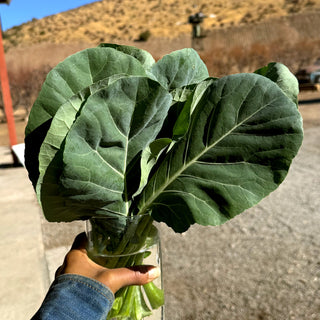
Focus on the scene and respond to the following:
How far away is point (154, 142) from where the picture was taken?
0.82m

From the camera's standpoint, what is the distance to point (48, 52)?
3112cm

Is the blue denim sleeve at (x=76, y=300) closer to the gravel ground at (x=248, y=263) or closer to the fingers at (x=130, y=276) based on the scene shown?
the fingers at (x=130, y=276)

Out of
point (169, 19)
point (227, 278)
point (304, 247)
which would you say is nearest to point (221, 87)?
→ point (227, 278)

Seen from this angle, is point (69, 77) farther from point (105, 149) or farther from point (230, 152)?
point (230, 152)

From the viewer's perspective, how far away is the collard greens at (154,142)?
0.79 m

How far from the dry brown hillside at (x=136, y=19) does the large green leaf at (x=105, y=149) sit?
3994cm

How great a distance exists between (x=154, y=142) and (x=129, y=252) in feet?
1.01

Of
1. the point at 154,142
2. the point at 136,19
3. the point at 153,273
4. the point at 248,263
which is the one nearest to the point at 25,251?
the point at 248,263

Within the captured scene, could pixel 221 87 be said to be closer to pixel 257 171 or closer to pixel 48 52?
pixel 257 171

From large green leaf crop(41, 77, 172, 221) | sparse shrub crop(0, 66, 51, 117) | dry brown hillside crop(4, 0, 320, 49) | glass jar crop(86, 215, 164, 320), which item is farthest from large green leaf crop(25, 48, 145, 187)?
dry brown hillside crop(4, 0, 320, 49)

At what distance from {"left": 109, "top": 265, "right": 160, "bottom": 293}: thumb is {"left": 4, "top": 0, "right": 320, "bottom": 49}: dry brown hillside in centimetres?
3990

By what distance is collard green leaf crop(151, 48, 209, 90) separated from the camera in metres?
0.99

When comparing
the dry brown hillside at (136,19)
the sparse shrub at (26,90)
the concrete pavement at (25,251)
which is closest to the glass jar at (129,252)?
the concrete pavement at (25,251)

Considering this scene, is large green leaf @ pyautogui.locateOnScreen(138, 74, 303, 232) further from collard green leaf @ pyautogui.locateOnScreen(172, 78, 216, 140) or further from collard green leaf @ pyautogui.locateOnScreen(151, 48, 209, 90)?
collard green leaf @ pyautogui.locateOnScreen(151, 48, 209, 90)
